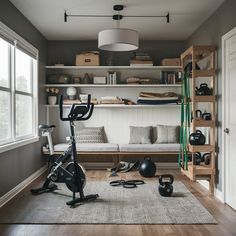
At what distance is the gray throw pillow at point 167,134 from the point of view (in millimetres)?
6578

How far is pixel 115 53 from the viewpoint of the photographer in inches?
271

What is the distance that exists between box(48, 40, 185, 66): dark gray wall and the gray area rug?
3175 mm

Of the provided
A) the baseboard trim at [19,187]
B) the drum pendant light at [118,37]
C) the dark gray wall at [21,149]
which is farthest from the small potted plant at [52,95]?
the drum pendant light at [118,37]

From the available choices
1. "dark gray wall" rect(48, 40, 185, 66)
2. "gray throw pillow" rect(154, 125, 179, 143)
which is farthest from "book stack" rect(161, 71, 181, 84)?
"gray throw pillow" rect(154, 125, 179, 143)

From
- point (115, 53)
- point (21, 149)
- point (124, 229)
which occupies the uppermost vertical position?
point (115, 53)

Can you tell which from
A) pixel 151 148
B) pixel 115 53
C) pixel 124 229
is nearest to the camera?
pixel 124 229

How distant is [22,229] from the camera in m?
3.18

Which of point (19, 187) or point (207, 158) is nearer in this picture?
point (19, 187)

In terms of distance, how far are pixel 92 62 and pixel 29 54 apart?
5.17 ft

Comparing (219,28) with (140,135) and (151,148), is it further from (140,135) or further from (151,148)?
(140,135)

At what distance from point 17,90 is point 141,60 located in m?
2.77

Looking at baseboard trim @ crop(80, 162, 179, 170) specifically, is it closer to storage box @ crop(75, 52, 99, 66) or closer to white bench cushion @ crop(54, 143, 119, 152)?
white bench cushion @ crop(54, 143, 119, 152)

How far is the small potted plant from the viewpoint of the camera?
665cm

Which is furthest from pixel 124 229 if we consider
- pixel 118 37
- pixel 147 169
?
pixel 147 169
